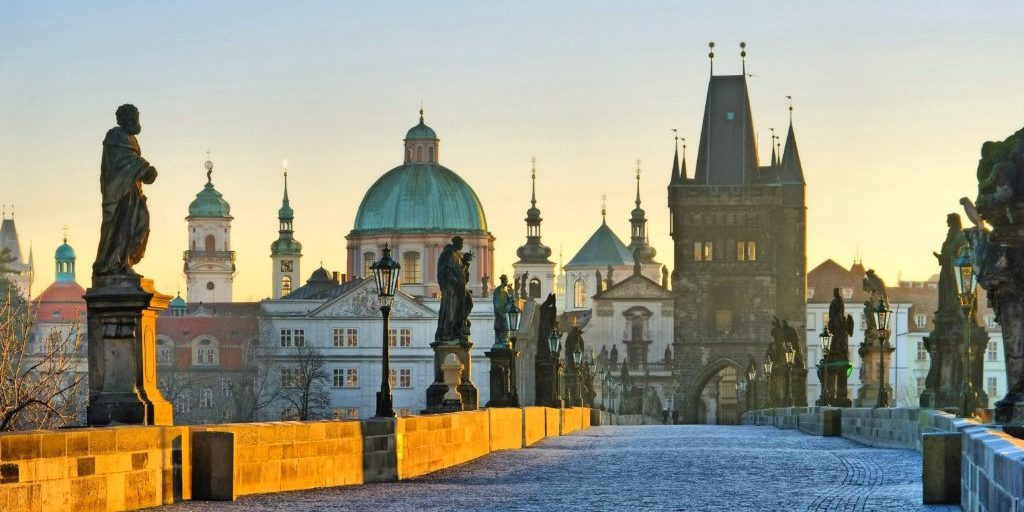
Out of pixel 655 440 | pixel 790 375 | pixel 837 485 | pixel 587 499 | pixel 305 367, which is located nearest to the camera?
pixel 587 499

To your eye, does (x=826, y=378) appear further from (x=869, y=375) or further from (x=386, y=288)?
(x=386, y=288)

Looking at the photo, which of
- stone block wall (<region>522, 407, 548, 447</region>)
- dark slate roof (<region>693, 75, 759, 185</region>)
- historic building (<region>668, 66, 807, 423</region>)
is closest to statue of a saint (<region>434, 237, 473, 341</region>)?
stone block wall (<region>522, 407, 548, 447</region>)

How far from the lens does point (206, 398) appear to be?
481 feet

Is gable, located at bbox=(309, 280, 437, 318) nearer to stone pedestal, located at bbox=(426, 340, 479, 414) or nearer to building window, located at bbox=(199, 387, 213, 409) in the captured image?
building window, located at bbox=(199, 387, 213, 409)

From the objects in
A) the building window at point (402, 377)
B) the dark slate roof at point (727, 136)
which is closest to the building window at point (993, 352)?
the dark slate roof at point (727, 136)

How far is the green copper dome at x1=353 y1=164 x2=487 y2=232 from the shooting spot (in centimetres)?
17800

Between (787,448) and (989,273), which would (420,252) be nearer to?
(787,448)

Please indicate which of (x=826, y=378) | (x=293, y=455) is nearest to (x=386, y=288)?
(x=293, y=455)

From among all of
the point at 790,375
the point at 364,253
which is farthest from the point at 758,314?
the point at 790,375

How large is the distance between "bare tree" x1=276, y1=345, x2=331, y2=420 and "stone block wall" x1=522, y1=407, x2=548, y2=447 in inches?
3978

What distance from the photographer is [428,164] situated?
185 m

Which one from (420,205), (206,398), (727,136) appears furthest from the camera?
(420,205)

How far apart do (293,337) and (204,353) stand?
32.4ft

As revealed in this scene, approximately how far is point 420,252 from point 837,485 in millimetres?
155410
